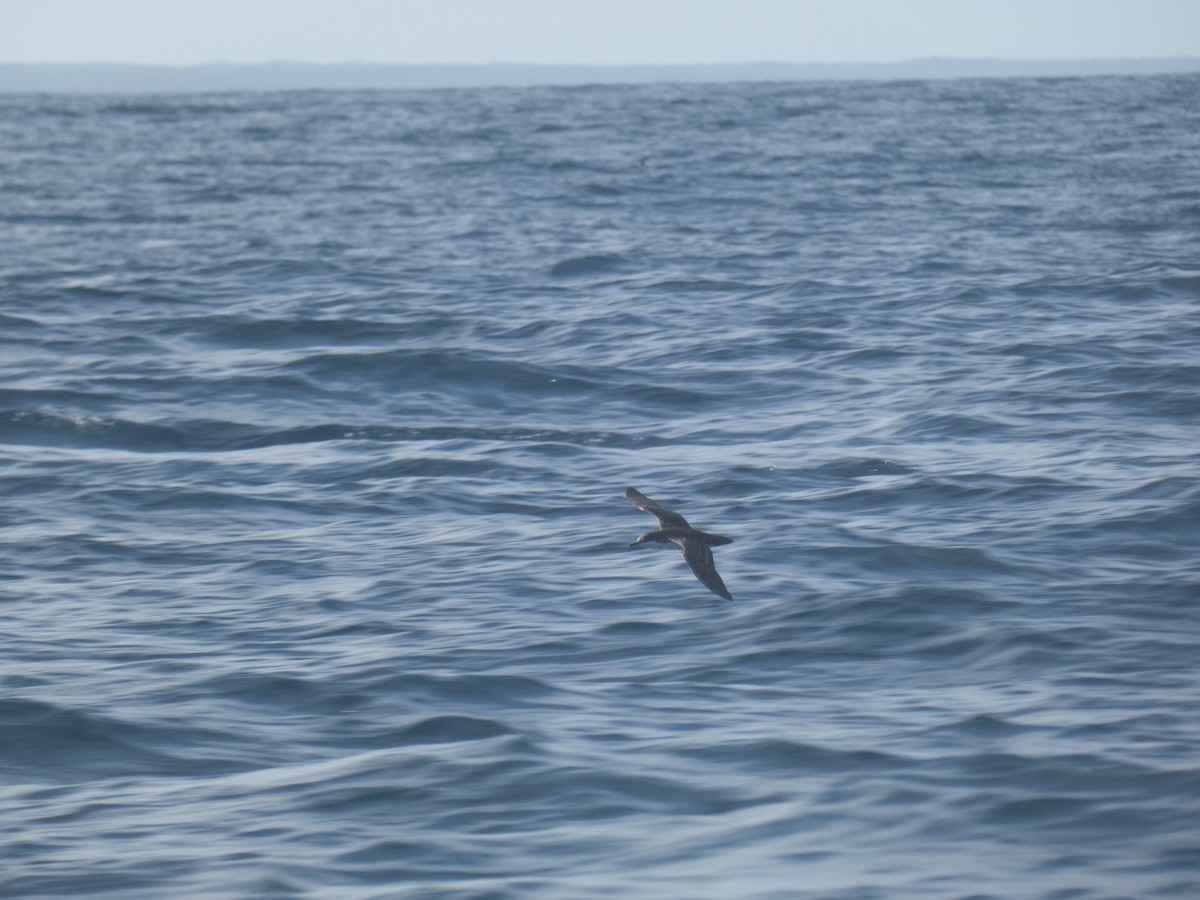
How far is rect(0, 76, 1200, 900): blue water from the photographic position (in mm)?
9039

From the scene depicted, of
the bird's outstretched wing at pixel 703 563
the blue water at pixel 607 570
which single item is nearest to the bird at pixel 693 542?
the bird's outstretched wing at pixel 703 563

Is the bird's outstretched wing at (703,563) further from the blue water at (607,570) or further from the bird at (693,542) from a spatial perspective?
the blue water at (607,570)

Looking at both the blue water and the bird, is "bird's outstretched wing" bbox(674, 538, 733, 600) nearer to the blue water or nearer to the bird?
the bird

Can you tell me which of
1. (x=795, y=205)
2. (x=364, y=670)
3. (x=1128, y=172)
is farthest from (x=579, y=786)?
(x=1128, y=172)

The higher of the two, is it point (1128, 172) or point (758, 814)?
point (1128, 172)

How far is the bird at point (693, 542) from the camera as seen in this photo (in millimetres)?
11406

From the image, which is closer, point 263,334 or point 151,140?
point 263,334

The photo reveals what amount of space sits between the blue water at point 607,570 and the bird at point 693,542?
2.28 feet

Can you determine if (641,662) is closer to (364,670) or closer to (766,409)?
(364,670)

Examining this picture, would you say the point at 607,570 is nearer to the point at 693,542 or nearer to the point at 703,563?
the point at 693,542

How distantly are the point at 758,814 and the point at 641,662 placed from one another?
2.67 meters

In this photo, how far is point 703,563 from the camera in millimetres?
11680

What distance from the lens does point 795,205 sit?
4228 centimetres

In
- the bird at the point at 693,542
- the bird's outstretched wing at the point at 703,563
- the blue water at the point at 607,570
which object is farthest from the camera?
the bird at the point at 693,542
